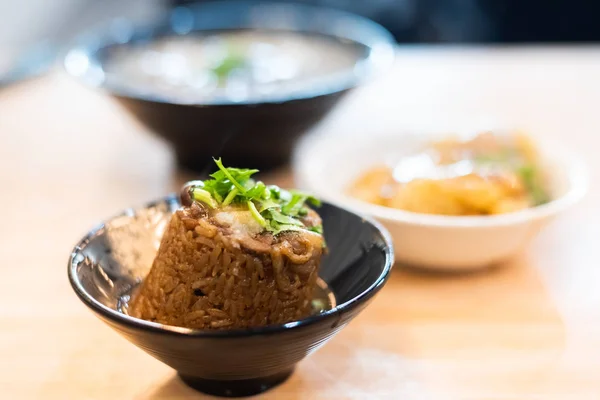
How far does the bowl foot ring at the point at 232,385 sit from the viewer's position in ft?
3.05

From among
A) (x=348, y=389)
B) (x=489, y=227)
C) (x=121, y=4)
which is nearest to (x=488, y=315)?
(x=489, y=227)

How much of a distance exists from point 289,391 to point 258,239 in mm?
236

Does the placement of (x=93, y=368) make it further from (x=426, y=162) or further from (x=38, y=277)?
(x=426, y=162)

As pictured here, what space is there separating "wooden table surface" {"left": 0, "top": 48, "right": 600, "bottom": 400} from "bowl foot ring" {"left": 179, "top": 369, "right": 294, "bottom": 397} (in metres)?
0.02

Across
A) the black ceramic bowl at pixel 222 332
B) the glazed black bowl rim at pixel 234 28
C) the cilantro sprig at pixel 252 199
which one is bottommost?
the black ceramic bowl at pixel 222 332

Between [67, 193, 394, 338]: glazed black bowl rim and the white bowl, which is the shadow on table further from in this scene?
→ the white bowl

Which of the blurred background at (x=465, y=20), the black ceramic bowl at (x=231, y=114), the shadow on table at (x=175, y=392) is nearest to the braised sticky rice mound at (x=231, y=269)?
the shadow on table at (x=175, y=392)

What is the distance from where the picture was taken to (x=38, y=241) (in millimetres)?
1398

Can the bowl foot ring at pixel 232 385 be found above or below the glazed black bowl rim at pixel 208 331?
below

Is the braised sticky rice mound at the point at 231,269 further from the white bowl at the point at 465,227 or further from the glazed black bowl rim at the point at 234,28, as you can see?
the glazed black bowl rim at the point at 234,28

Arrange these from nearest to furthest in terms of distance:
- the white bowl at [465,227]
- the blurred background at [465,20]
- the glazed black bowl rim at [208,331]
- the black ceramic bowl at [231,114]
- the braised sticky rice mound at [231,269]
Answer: the glazed black bowl rim at [208,331], the braised sticky rice mound at [231,269], the white bowl at [465,227], the black ceramic bowl at [231,114], the blurred background at [465,20]

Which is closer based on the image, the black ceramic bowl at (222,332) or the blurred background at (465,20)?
the black ceramic bowl at (222,332)

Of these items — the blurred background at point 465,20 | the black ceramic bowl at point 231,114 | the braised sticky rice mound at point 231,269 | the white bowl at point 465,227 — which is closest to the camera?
the braised sticky rice mound at point 231,269

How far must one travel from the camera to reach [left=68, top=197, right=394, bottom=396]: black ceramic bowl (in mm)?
785
